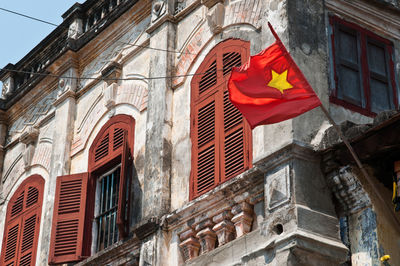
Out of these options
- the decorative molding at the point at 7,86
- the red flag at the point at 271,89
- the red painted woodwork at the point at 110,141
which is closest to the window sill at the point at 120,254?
the red painted woodwork at the point at 110,141

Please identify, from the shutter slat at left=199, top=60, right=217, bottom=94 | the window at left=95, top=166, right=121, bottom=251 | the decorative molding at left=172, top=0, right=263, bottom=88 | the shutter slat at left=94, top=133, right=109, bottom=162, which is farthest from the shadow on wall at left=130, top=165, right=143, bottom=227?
the shutter slat at left=199, top=60, right=217, bottom=94

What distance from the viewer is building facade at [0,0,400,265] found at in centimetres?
982

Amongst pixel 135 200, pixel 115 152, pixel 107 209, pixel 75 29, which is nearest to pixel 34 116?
pixel 75 29

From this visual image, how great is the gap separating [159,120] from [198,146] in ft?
3.13

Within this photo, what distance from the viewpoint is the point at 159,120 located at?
40.8ft

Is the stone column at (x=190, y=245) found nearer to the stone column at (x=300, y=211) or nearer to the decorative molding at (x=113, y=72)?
the stone column at (x=300, y=211)

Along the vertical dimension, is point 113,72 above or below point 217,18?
above

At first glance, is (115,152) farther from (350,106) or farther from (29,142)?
(350,106)

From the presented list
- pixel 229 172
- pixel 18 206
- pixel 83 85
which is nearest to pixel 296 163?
pixel 229 172

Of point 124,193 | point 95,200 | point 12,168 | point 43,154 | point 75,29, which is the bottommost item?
point 124,193

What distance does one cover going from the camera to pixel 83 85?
14.9 metres

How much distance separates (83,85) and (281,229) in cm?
615

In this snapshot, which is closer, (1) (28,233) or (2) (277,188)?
(2) (277,188)

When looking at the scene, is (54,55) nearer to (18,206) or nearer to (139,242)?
(18,206)
